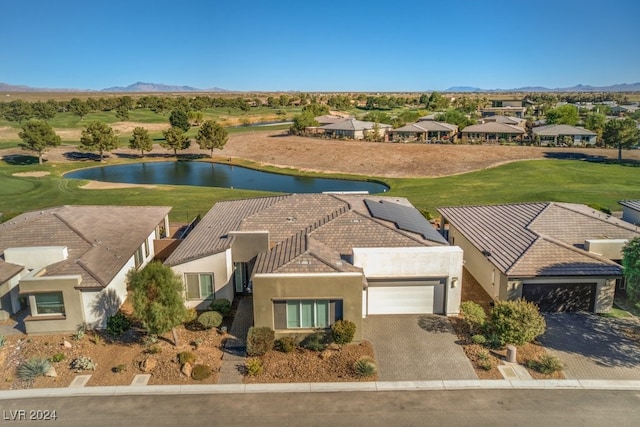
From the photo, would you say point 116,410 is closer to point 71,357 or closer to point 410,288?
point 71,357

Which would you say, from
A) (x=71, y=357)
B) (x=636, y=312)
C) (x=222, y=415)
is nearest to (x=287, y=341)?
(x=222, y=415)

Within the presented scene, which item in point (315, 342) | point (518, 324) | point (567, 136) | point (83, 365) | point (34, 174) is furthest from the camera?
point (567, 136)

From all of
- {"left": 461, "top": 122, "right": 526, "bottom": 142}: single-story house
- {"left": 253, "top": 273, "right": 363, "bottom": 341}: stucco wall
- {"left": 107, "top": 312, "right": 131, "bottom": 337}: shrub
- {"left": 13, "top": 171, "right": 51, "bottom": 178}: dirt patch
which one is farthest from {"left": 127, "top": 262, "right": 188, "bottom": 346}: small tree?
{"left": 461, "top": 122, "right": 526, "bottom": 142}: single-story house

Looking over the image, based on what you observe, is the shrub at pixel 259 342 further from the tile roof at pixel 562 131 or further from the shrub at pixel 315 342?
the tile roof at pixel 562 131

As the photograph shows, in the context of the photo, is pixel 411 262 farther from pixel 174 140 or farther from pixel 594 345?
pixel 174 140

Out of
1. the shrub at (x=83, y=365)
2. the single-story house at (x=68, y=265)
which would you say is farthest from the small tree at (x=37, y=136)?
the shrub at (x=83, y=365)

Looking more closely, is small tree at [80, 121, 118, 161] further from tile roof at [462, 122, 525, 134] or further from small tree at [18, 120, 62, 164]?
tile roof at [462, 122, 525, 134]

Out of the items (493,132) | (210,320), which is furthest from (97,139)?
(493,132)
